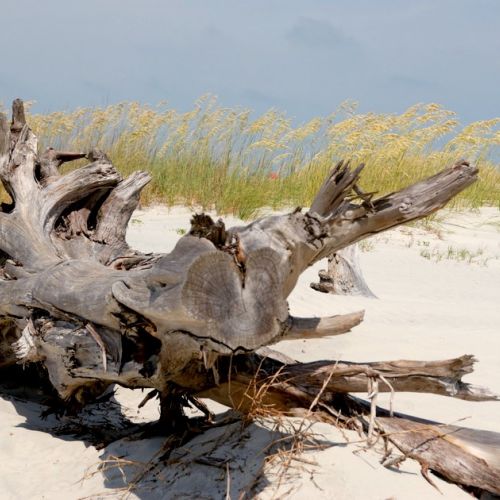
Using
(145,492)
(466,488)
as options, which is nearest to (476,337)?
(466,488)

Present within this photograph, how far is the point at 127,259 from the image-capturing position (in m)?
3.68

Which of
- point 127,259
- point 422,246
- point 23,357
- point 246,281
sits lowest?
point 422,246

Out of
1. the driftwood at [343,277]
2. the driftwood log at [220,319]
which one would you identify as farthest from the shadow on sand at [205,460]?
the driftwood at [343,277]

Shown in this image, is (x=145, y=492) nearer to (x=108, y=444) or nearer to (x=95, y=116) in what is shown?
(x=108, y=444)

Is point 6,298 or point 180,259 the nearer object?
point 180,259

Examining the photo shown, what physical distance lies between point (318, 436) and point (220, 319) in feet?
2.42

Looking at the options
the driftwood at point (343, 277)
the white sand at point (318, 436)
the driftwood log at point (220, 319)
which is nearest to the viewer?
the driftwood log at point (220, 319)

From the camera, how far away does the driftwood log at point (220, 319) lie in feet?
7.55

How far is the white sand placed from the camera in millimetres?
2500

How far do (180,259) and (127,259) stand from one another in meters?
1.39

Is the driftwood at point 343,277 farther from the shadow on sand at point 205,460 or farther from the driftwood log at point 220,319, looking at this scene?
the shadow on sand at point 205,460

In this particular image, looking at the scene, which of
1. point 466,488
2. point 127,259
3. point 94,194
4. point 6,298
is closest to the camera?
point 466,488

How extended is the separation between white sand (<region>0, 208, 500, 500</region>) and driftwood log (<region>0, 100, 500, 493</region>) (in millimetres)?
172

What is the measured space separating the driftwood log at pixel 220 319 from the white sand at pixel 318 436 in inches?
6.8
